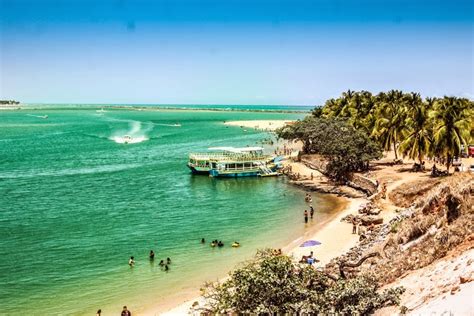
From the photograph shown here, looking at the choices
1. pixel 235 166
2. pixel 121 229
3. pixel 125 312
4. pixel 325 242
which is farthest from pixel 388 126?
pixel 125 312

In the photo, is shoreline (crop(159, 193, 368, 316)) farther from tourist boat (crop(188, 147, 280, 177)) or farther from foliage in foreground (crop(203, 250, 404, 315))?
tourist boat (crop(188, 147, 280, 177))

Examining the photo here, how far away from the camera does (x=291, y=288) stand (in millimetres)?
14828

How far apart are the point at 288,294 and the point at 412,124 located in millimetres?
40096

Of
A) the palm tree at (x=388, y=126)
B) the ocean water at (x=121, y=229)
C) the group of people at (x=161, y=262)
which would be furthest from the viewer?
the palm tree at (x=388, y=126)

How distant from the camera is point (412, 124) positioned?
163ft

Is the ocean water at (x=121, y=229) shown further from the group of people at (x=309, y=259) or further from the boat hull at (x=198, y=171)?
the group of people at (x=309, y=259)

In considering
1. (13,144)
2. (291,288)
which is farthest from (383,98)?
(13,144)

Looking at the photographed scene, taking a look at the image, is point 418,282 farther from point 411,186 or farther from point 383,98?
point 383,98

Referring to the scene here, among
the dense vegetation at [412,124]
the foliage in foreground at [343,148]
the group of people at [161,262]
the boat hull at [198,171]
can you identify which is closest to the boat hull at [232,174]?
the boat hull at [198,171]

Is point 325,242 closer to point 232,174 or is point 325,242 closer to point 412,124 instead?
point 412,124

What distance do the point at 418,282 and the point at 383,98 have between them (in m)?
73.8

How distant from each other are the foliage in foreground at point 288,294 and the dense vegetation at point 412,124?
30.3 meters

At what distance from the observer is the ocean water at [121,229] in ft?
86.9

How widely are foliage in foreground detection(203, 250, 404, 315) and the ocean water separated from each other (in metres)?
11.1
